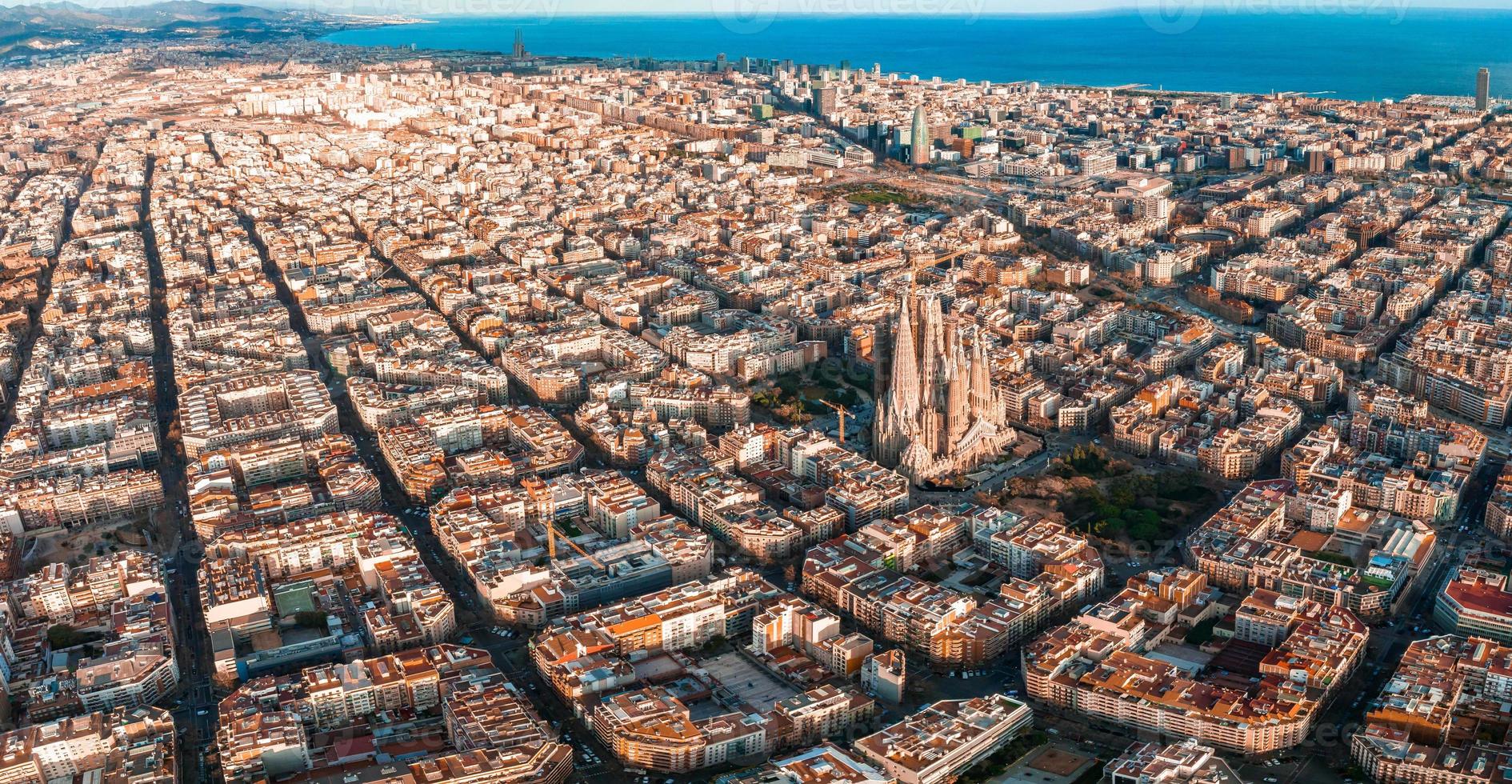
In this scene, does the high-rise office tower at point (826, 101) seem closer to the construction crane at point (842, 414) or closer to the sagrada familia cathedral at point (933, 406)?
the construction crane at point (842, 414)

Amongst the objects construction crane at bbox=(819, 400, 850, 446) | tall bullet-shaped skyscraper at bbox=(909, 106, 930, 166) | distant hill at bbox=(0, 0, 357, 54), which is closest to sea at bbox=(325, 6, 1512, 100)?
distant hill at bbox=(0, 0, 357, 54)

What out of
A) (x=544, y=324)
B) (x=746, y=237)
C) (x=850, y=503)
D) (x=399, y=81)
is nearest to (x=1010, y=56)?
(x=399, y=81)

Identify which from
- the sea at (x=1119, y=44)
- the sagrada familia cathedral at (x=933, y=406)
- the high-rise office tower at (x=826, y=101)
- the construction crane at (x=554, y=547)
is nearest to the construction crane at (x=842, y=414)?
the sagrada familia cathedral at (x=933, y=406)

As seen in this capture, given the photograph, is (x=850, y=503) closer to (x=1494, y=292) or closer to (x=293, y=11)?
(x=1494, y=292)

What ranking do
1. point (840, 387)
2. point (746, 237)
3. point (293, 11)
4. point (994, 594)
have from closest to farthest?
point (994, 594)
point (840, 387)
point (746, 237)
point (293, 11)

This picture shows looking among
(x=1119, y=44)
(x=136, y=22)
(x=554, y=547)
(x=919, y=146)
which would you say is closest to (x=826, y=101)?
(x=919, y=146)

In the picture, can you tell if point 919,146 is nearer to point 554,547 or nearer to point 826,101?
point 826,101
